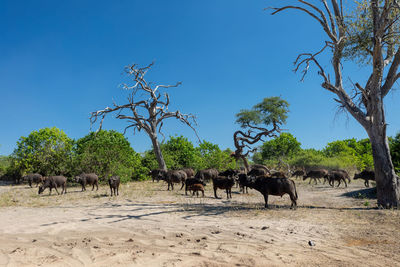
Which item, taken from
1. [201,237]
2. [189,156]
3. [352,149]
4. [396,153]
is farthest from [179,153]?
[352,149]

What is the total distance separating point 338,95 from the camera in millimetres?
13211

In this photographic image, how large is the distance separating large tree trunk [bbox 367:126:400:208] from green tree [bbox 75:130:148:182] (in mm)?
19489

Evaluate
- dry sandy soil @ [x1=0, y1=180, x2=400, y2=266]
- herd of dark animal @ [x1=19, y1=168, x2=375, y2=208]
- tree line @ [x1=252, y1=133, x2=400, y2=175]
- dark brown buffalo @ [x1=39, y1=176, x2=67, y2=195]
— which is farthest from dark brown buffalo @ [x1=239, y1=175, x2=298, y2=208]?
tree line @ [x1=252, y1=133, x2=400, y2=175]

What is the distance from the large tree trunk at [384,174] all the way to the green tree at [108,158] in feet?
63.9

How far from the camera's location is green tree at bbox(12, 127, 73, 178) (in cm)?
3010

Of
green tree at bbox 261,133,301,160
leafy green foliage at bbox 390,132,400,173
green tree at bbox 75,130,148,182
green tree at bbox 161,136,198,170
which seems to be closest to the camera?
leafy green foliage at bbox 390,132,400,173

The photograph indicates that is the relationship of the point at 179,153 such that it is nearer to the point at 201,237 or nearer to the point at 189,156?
the point at 189,156

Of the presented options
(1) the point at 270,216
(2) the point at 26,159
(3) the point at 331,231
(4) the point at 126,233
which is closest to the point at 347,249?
(3) the point at 331,231

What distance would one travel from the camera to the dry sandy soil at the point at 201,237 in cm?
569

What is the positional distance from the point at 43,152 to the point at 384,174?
101ft

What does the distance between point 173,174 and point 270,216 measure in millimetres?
10512

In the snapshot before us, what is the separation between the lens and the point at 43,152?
30531 millimetres

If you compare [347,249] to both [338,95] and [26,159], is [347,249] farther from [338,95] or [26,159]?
[26,159]

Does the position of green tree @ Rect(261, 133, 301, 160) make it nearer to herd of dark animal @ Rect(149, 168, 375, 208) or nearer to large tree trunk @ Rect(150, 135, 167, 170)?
large tree trunk @ Rect(150, 135, 167, 170)
